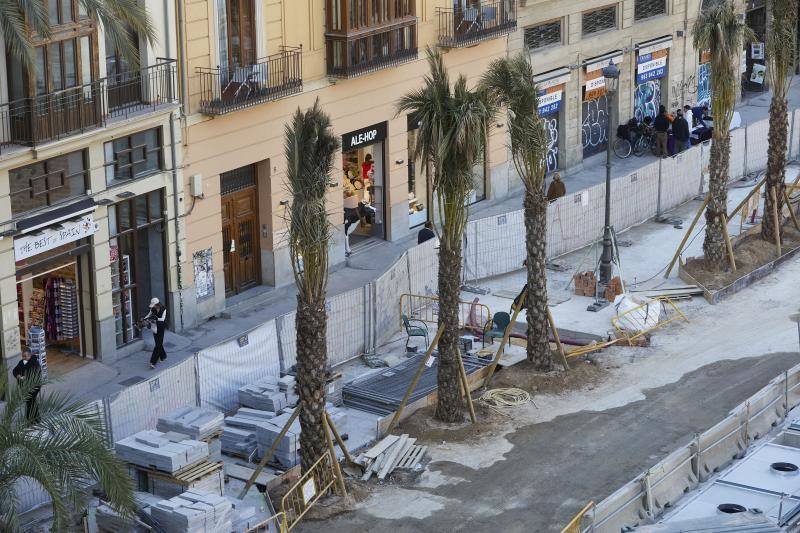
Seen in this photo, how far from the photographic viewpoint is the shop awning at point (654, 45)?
2008 inches

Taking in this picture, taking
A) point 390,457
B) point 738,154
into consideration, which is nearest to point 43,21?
point 390,457

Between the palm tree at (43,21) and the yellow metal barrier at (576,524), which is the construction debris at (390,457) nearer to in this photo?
the yellow metal barrier at (576,524)

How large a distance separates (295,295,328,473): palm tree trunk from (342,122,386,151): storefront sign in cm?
1516

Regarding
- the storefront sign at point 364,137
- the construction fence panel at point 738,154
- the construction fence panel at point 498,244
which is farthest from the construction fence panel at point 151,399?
the construction fence panel at point 738,154

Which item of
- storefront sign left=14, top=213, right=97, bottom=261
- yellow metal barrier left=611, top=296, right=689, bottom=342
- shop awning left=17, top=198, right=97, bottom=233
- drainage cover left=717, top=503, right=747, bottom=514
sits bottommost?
yellow metal barrier left=611, top=296, right=689, bottom=342

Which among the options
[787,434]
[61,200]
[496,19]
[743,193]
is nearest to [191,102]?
[61,200]

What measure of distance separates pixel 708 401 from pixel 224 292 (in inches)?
486

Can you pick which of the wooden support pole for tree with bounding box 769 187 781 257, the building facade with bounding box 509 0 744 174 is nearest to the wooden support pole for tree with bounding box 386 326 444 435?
the wooden support pole for tree with bounding box 769 187 781 257

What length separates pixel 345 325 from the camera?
32031 mm

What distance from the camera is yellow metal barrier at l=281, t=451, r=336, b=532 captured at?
24.7 m

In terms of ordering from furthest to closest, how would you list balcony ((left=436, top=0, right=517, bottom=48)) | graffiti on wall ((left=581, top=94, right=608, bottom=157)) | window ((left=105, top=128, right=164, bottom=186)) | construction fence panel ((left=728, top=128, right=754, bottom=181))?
graffiti on wall ((left=581, top=94, right=608, bottom=157)) → construction fence panel ((left=728, top=128, right=754, bottom=181)) → balcony ((left=436, top=0, right=517, bottom=48)) → window ((left=105, top=128, right=164, bottom=186))

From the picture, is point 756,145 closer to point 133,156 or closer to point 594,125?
point 594,125

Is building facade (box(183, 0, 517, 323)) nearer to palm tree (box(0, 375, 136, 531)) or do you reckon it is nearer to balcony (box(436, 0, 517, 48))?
balcony (box(436, 0, 517, 48))

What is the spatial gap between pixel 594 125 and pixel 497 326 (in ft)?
62.3
